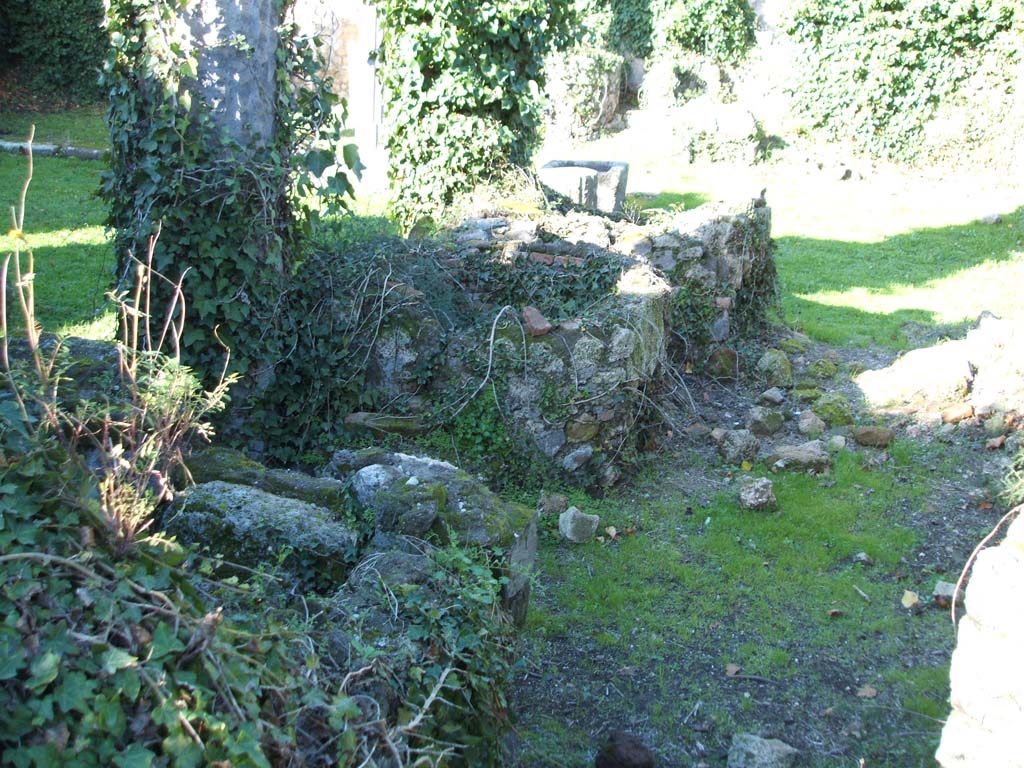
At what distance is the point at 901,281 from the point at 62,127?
45.2 ft

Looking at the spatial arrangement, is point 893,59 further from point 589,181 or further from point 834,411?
point 834,411

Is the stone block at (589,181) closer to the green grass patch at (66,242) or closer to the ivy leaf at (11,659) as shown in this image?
the green grass patch at (66,242)

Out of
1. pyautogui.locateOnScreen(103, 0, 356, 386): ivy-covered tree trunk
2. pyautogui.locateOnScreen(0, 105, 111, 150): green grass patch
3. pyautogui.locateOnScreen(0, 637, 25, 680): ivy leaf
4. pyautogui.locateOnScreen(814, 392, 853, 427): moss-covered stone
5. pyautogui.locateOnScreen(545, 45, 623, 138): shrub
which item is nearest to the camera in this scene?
pyautogui.locateOnScreen(0, 637, 25, 680): ivy leaf

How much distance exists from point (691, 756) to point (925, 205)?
11731mm

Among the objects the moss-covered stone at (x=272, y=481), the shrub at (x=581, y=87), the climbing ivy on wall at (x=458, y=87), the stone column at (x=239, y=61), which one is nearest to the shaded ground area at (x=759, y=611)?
the moss-covered stone at (x=272, y=481)

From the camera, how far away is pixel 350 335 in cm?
605

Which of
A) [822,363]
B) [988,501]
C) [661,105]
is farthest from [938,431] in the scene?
[661,105]

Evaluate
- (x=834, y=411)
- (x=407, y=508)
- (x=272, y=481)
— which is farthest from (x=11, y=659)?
(x=834, y=411)

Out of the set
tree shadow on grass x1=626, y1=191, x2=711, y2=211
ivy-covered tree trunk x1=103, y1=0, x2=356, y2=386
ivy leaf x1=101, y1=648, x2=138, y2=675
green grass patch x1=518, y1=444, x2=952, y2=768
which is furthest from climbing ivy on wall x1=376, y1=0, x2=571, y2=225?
ivy leaf x1=101, y1=648, x2=138, y2=675

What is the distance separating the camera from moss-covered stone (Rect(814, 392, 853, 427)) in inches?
271

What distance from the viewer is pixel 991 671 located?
2969 millimetres

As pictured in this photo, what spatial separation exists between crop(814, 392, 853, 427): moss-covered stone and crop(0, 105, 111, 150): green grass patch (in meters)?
11.8

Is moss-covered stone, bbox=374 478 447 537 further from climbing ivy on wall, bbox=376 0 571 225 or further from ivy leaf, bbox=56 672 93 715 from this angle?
climbing ivy on wall, bbox=376 0 571 225

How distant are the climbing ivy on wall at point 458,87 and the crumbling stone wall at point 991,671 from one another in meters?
6.21
